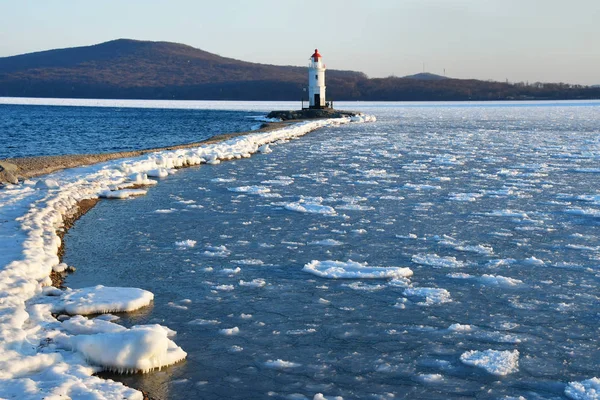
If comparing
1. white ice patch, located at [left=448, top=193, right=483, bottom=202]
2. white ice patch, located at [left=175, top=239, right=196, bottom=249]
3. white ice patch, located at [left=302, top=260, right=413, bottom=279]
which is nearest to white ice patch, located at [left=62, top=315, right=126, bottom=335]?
white ice patch, located at [left=302, top=260, right=413, bottom=279]

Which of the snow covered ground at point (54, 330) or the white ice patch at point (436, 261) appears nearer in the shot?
the snow covered ground at point (54, 330)

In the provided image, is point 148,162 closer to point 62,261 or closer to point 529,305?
point 62,261

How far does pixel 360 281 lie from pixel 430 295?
0.73m

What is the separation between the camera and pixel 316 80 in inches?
1847

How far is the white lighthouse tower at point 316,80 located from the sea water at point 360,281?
34319 millimetres

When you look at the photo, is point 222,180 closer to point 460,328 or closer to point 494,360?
point 460,328

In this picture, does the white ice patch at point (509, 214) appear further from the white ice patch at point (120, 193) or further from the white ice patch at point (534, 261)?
the white ice patch at point (120, 193)

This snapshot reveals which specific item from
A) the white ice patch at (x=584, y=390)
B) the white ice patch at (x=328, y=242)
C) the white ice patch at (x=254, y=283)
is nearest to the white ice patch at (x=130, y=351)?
the white ice patch at (x=254, y=283)

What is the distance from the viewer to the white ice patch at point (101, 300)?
5453 mm

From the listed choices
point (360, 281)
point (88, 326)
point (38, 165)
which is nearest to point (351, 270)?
point (360, 281)

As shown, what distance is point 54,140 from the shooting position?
94.1 feet

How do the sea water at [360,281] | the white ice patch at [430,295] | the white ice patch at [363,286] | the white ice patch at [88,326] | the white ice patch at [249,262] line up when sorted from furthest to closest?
1. the white ice patch at [249,262]
2. the white ice patch at [363,286]
3. the white ice patch at [430,295]
4. the white ice patch at [88,326]
5. the sea water at [360,281]

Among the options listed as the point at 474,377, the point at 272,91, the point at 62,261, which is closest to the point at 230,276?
the point at 62,261

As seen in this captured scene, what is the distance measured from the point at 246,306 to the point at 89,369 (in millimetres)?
1604
